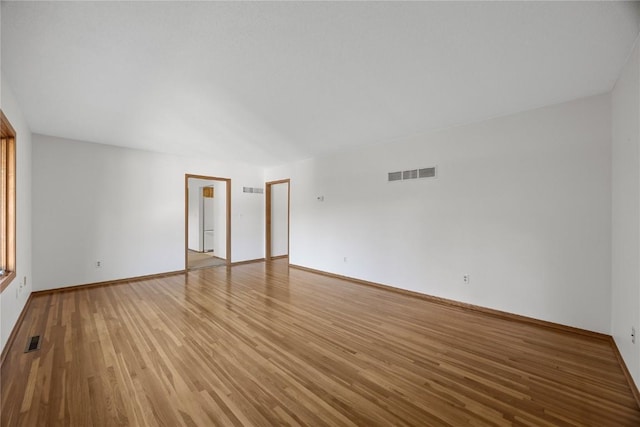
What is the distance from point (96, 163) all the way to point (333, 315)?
4.80 metres

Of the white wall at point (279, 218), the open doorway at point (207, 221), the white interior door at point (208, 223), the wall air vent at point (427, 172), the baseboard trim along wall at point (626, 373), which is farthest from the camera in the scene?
the white interior door at point (208, 223)

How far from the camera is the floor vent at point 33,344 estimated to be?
243 centimetres

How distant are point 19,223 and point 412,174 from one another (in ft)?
16.9

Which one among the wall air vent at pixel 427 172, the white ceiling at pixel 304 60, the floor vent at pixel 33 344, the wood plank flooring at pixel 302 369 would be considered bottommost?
the wood plank flooring at pixel 302 369

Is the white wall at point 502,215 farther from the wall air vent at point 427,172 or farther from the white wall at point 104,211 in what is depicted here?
the white wall at point 104,211

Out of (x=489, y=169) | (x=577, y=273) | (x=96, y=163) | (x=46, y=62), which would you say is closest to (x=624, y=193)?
(x=577, y=273)

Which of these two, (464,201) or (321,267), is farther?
(321,267)

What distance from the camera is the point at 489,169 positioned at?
Result: 3416 mm

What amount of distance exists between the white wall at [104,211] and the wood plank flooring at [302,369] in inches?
39.0

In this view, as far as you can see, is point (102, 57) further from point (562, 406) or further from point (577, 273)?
point (577, 273)

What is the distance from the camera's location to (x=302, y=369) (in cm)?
215

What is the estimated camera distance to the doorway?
7.16 metres

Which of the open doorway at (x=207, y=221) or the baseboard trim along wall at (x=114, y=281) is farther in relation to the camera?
the open doorway at (x=207, y=221)

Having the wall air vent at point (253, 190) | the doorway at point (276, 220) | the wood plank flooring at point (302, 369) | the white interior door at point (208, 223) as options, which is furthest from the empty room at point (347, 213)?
the white interior door at point (208, 223)
